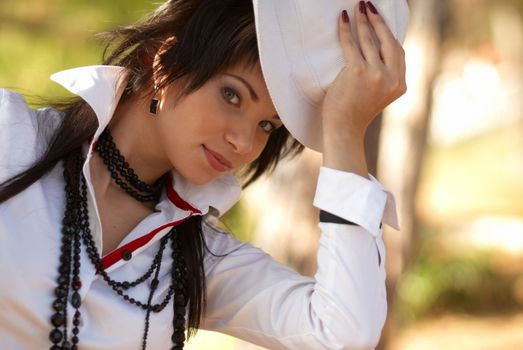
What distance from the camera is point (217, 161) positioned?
2.42 m

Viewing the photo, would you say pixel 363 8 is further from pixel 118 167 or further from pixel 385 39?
pixel 118 167

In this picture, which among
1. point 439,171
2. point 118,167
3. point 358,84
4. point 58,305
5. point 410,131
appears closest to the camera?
point 58,305

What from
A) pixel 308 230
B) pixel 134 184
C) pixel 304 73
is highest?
pixel 304 73

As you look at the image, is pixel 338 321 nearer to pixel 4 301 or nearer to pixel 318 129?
pixel 318 129

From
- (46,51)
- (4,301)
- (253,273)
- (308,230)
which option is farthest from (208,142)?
(46,51)

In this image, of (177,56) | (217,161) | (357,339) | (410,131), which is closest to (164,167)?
(217,161)

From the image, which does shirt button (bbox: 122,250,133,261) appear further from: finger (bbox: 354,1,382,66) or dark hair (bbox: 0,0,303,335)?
finger (bbox: 354,1,382,66)

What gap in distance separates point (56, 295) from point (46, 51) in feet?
16.4

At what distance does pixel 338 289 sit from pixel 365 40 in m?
0.60

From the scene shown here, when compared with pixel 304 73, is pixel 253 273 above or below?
below

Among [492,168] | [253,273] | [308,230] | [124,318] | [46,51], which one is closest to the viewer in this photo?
[124,318]

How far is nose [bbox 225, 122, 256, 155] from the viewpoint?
7.82 feet

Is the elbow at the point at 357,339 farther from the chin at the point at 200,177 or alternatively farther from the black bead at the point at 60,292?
the black bead at the point at 60,292

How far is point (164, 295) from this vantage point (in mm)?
2539
